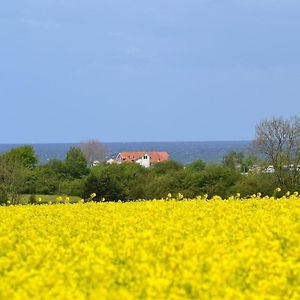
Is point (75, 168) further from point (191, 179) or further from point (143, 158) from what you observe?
point (143, 158)

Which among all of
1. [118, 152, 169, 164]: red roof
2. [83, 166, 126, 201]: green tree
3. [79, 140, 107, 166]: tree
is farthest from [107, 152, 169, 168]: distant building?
[83, 166, 126, 201]: green tree

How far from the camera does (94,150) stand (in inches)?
6339

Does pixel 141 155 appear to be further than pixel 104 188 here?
Yes

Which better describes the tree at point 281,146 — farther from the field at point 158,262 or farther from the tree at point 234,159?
the field at point 158,262

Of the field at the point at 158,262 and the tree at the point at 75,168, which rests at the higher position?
the field at the point at 158,262

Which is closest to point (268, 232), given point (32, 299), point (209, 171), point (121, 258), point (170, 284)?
point (121, 258)

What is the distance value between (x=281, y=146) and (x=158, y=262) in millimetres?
56780

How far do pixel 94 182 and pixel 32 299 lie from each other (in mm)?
51602

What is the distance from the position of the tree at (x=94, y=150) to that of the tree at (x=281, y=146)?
92.4m

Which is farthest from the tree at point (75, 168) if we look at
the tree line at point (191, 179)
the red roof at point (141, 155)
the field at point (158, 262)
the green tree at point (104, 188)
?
the field at point (158, 262)

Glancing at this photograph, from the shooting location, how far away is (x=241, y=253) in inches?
319

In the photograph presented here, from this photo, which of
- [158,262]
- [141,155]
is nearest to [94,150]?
[141,155]

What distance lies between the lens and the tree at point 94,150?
15734 centimetres

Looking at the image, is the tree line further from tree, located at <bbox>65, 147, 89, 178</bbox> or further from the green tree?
tree, located at <bbox>65, 147, 89, 178</bbox>
